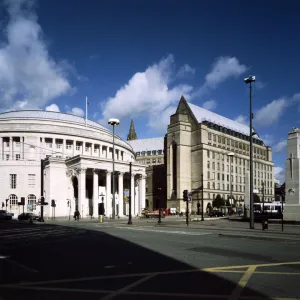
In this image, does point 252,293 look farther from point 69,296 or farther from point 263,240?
point 263,240

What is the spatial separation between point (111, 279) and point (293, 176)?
28.7 meters

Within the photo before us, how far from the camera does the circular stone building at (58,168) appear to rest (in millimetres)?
83562

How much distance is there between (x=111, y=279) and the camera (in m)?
9.29

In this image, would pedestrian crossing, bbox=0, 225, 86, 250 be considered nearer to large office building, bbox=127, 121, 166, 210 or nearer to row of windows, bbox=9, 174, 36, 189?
row of windows, bbox=9, 174, 36, 189

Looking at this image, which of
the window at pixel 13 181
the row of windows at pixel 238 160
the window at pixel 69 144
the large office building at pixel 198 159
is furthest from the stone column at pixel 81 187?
the row of windows at pixel 238 160

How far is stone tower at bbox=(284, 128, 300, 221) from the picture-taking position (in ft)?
111

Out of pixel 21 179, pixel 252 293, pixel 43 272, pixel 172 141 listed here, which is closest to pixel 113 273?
pixel 43 272

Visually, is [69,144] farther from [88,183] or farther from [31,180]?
[31,180]

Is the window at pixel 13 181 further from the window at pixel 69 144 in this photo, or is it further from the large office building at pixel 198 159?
the large office building at pixel 198 159

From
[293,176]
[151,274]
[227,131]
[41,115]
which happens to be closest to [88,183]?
[41,115]

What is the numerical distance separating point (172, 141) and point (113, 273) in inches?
4912

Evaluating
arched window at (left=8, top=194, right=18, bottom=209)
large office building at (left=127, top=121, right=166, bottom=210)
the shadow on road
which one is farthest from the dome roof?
the shadow on road

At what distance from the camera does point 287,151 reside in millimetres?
35094

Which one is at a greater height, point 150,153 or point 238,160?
point 150,153
